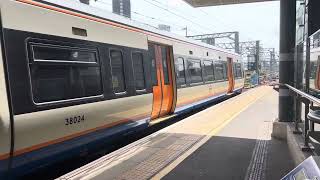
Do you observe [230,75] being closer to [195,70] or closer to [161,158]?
[195,70]

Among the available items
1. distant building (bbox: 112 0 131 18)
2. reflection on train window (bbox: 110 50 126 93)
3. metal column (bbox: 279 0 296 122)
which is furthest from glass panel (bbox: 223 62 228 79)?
distant building (bbox: 112 0 131 18)

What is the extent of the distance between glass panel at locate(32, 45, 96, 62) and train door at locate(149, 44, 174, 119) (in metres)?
3.75

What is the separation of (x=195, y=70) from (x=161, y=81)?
176 inches

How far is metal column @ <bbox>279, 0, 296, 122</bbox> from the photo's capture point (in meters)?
9.29

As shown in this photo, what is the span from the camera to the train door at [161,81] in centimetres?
1109

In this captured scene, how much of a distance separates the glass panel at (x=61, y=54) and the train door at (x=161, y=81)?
3.75 metres

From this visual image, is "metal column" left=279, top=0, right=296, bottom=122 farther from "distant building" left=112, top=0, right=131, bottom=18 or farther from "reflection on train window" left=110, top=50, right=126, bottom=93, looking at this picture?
"distant building" left=112, top=0, right=131, bottom=18

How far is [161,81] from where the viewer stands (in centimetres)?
1165

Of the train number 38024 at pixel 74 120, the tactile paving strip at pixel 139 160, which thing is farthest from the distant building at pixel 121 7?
the train number 38024 at pixel 74 120

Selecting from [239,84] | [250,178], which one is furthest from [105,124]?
[239,84]

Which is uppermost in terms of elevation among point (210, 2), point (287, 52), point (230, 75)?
point (210, 2)

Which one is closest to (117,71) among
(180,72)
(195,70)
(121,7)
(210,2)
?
(180,72)

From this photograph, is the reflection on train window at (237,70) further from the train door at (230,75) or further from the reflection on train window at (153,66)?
the reflection on train window at (153,66)

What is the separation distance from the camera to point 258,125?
11688 mm
